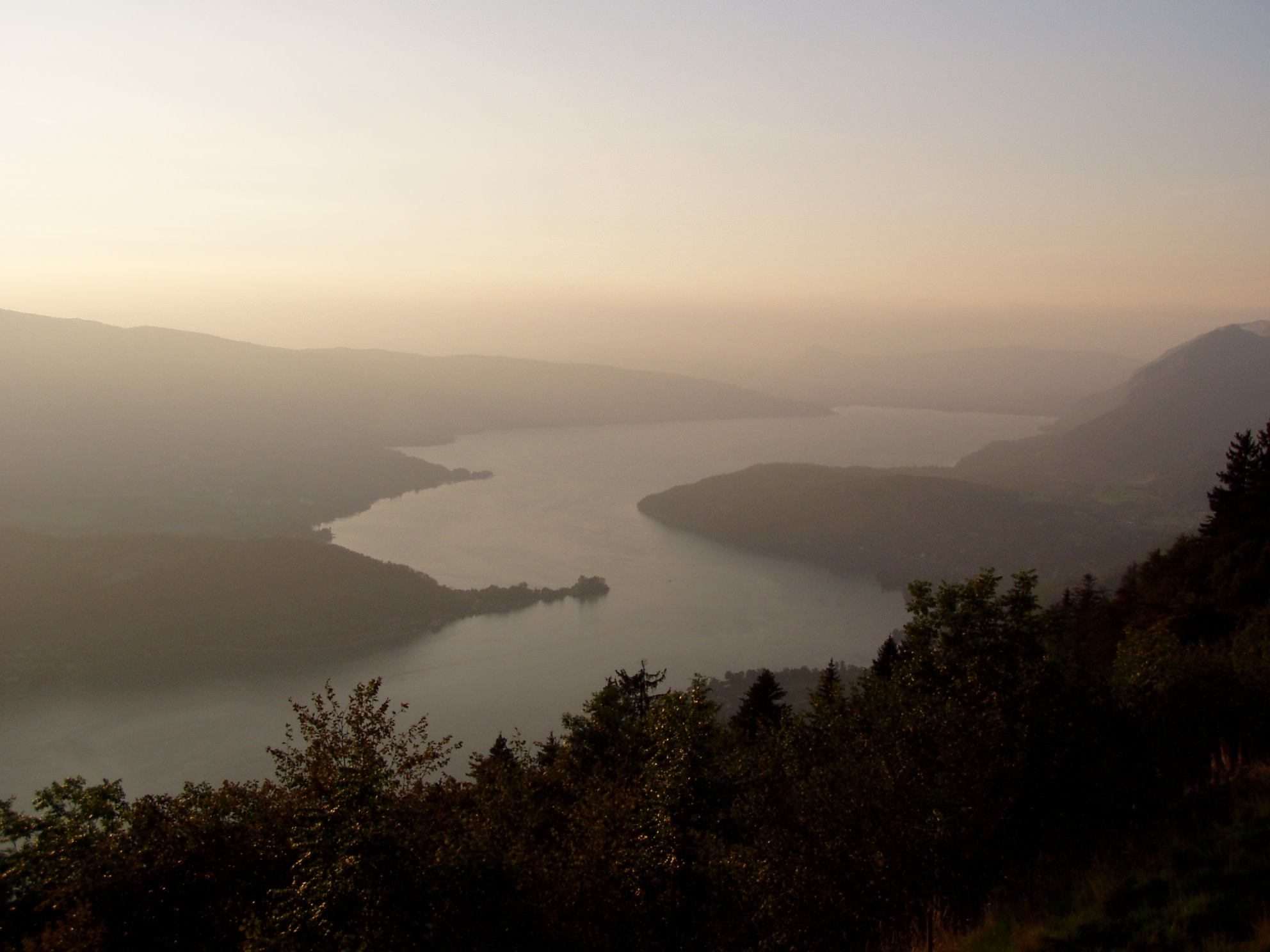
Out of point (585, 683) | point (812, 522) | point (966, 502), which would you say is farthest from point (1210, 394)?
point (585, 683)

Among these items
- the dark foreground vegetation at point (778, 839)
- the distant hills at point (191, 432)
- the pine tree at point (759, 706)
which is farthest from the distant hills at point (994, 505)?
the dark foreground vegetation at point (778, 839)

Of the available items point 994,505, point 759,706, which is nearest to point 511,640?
point 759,706

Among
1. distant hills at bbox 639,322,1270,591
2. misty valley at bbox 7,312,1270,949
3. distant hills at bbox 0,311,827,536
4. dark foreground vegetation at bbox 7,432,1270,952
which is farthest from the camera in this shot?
distant hills at bbox 0,311,827,536

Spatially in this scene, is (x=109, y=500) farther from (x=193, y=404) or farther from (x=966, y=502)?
(x=966, y=502)

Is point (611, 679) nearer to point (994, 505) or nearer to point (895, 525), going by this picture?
point (895, 525)

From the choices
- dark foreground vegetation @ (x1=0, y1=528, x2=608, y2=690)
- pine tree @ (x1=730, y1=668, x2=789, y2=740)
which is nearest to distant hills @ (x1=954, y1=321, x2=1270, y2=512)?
dark foreground vegetation @ (x1=0, y1=528, x2=608, y2=690)

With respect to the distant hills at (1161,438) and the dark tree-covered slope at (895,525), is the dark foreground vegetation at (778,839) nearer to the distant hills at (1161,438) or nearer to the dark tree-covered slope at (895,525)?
the dark tree-covered slope at (895,525)

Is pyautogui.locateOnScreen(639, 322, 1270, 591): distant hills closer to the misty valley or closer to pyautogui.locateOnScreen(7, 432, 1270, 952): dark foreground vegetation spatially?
the misty valley
